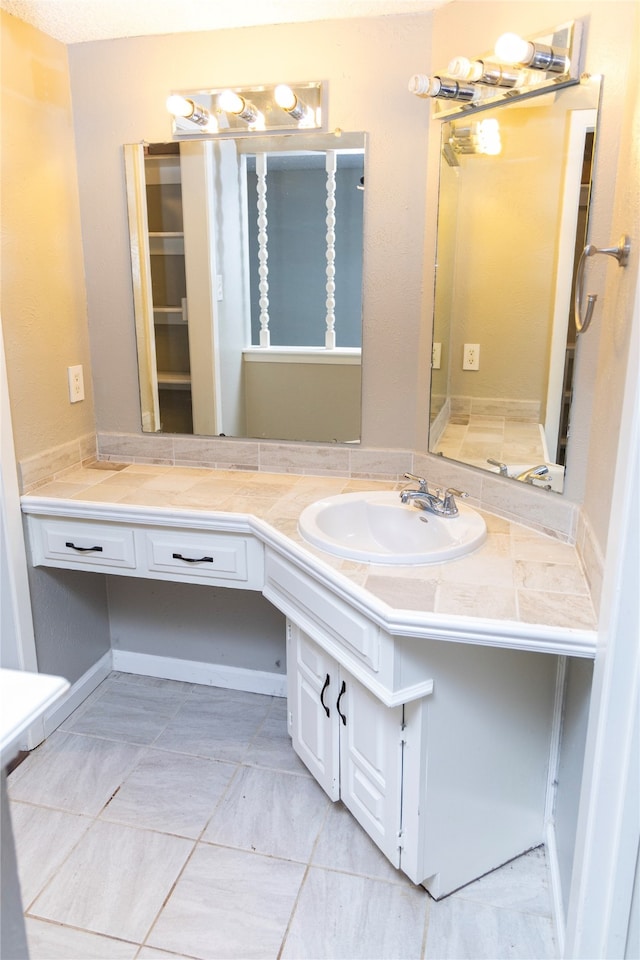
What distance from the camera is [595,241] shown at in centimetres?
150

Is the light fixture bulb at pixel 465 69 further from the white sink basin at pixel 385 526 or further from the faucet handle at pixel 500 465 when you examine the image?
the white sink basin at pixel 385 526

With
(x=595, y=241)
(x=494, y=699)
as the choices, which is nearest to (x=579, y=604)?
(x=494, y=699)

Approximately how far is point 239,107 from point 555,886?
215 cm

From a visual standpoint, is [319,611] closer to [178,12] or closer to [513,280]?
[513,280]

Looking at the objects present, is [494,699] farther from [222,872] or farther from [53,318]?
[53,318]

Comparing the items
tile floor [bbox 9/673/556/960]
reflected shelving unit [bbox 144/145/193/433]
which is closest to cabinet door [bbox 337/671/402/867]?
tile floor [bbox 9/673/556/960]

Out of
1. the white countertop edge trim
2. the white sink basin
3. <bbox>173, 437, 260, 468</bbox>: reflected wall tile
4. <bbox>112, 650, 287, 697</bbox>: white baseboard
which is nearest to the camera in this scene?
the white countertop edge trim

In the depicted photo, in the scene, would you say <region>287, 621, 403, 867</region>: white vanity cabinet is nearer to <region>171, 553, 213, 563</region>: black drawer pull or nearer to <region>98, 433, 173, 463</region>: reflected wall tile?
<region>171, 553, 213, 563</region>: black drawer pull

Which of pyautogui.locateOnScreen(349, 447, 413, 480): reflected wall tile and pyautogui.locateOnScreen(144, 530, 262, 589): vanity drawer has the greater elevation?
pyautogui.locateOnScreen(349, 447, 413, 480): reflected wall tile

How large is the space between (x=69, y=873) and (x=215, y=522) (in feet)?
3.08

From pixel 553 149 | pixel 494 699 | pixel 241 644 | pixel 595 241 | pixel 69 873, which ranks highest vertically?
pixel 553 149

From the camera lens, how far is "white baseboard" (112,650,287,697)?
243cm

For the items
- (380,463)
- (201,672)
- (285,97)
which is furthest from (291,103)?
(201,672)

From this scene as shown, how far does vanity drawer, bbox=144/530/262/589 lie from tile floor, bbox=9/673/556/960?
0.59 m
